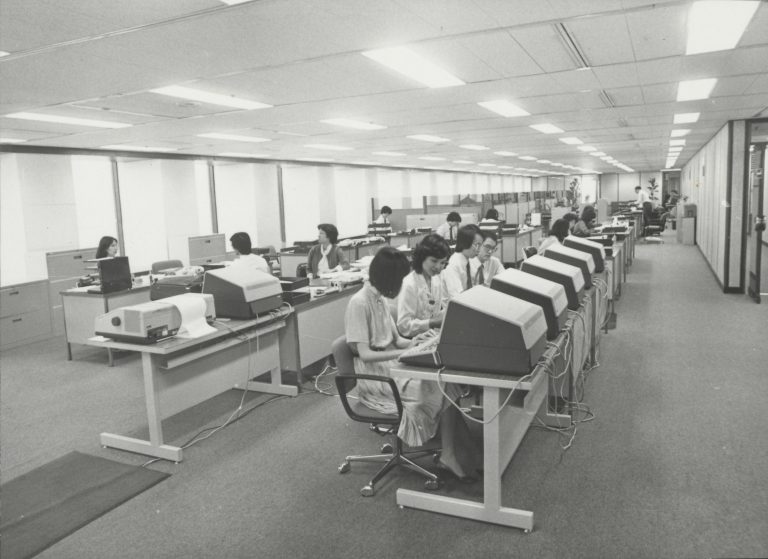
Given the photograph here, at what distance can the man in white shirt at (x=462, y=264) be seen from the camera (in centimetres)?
445

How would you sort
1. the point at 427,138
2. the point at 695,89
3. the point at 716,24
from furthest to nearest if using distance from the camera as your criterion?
the point at 427,138 < the point at 695,89 < the point at 716,24

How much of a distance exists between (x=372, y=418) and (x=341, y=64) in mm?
2484

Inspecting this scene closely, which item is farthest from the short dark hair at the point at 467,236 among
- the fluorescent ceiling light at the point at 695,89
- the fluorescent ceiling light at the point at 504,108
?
the fluorescent ceiling light at the point at 695,89

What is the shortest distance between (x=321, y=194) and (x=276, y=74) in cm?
890

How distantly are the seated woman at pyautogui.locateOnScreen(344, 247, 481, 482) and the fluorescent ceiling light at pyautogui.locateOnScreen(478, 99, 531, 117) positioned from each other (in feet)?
10.9

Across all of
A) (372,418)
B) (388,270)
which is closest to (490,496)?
(372,418)

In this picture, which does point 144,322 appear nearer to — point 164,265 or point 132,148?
point 164,265

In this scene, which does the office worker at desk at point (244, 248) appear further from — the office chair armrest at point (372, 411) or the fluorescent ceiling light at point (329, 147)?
the fluorescent ceiling light at point (329, 147)

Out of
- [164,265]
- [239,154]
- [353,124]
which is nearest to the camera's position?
[164,265]

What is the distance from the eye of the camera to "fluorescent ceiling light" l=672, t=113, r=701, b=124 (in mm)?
7188

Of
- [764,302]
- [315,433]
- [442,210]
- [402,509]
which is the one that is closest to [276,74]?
[315,433]

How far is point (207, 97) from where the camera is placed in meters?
4.88

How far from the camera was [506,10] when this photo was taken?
2.94 metres

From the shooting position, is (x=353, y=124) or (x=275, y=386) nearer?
(x=275, y=386)
